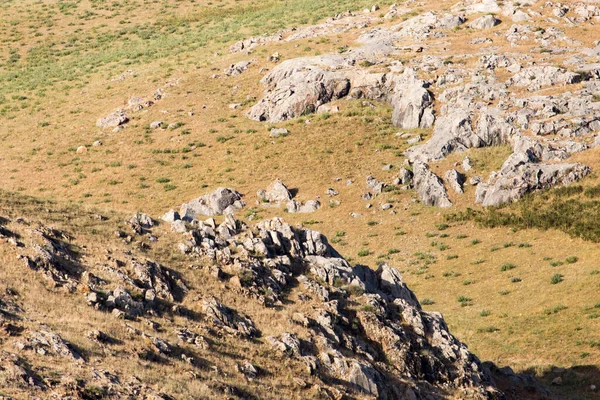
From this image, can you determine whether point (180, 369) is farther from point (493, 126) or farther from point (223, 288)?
point (493, 126)

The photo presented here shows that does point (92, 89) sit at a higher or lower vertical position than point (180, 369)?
lower

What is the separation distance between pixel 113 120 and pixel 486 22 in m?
45.6

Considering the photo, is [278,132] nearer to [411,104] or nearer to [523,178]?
[411,104]

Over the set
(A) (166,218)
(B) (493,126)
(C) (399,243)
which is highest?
(A) (166,218)

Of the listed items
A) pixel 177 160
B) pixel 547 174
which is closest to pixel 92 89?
pixel 177 160

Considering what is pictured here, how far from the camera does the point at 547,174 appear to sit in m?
53.5

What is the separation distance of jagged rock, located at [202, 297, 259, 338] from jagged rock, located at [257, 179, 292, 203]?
33.9m

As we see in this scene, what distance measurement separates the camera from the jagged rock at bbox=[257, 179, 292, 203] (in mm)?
59972

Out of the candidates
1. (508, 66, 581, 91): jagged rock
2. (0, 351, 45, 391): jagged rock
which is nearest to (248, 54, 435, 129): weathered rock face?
(508, 66, 581, 91): jagged rock

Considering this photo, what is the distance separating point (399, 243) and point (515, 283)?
10185mm

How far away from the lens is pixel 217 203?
5888cm

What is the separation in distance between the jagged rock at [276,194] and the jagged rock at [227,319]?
33.9m

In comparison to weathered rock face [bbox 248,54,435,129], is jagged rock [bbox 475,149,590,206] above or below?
below

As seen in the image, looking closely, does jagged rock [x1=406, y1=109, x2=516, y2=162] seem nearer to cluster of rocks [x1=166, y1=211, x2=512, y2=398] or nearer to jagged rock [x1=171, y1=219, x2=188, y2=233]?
cluster of rocks [x1=166, y1=211, x2=512, y2=398]
